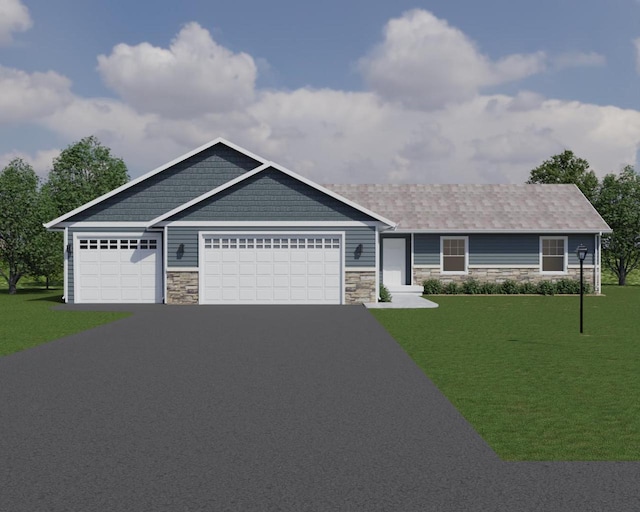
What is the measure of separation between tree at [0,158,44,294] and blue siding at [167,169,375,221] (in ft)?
51.3

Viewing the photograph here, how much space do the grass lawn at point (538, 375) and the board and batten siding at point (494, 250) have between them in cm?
1126

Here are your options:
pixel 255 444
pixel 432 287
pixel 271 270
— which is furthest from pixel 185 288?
pixel 255 444

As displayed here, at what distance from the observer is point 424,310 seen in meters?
21.9

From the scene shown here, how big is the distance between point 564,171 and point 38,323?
4605 centimetres

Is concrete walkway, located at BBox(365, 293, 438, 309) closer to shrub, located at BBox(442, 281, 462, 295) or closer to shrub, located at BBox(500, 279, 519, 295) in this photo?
shrub, located at BBox(442, 281, 462, 295)

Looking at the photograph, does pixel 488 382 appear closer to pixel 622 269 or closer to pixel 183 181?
pixel 183 181

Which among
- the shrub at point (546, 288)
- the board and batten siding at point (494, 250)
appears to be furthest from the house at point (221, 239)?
the shrub at point (546, 288)

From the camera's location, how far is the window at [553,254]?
31.7 m

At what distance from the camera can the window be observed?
31.7 m

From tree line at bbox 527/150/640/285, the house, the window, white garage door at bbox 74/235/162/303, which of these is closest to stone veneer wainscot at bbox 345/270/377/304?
the house

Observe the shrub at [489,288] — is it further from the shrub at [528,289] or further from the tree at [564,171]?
the tree at [564,171]

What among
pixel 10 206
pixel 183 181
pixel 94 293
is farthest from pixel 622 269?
pixel 10 206

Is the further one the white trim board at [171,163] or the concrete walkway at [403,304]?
the white trim board at [171,163]

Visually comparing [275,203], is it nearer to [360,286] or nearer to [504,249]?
[360,286]
